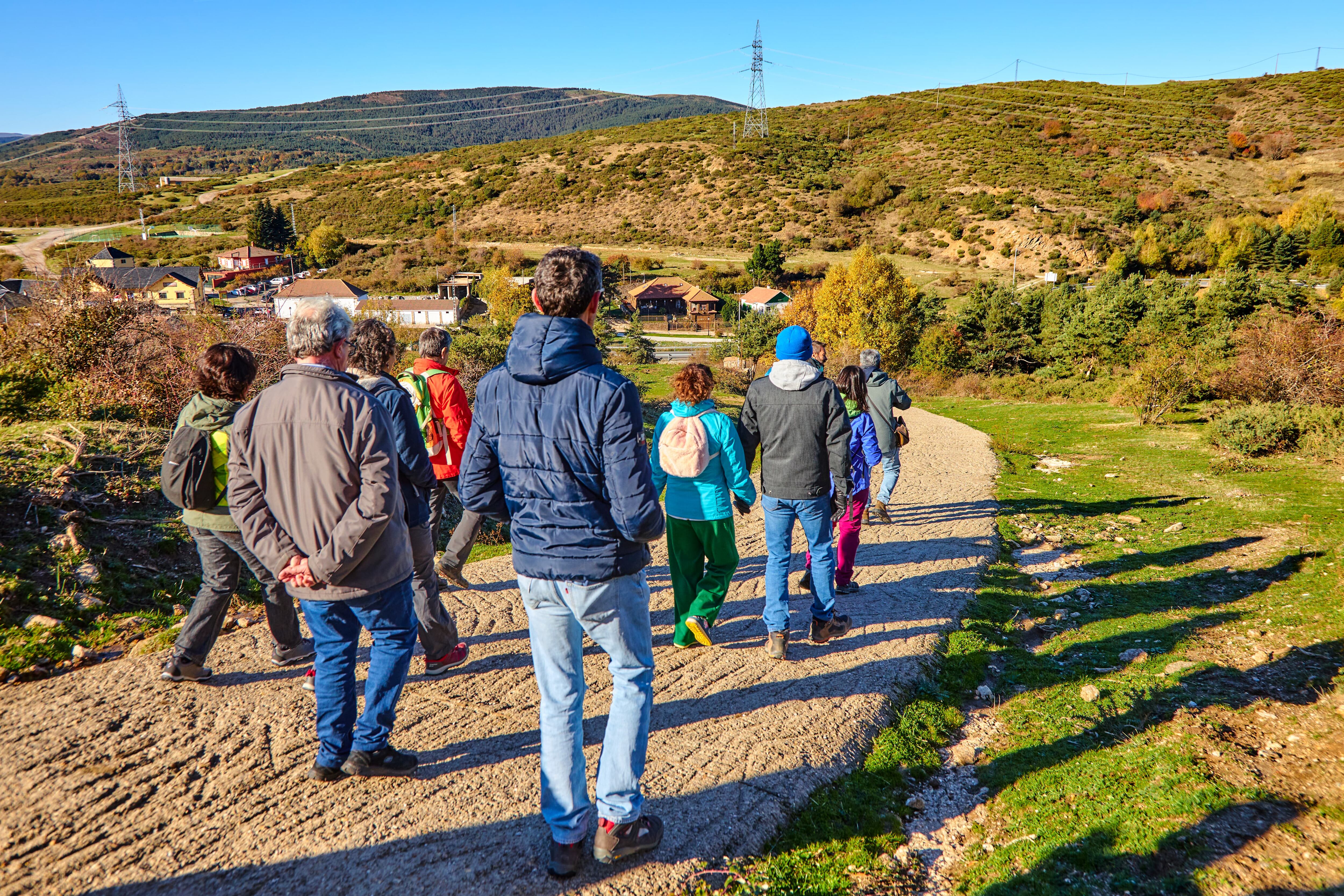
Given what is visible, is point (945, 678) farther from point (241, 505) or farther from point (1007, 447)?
point (1007, 447)

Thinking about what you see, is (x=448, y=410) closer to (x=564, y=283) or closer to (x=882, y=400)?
(x=564, y=283)

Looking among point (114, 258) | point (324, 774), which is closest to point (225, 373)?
point (324, 774)

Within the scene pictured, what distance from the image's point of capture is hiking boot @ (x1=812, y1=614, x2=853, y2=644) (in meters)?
5.14

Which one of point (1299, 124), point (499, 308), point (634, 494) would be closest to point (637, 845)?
point (634, 494)

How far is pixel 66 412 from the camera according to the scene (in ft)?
26.2

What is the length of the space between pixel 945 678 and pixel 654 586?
254 cm

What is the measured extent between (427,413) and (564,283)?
3.00m

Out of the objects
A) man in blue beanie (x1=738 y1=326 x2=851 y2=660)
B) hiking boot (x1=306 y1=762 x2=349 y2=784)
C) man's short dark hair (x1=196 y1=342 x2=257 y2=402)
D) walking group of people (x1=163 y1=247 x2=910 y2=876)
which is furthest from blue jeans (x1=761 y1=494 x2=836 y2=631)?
man's short dark hair (x1=196 y1=342 x2=257 y2=402)

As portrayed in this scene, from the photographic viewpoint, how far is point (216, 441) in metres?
3.85

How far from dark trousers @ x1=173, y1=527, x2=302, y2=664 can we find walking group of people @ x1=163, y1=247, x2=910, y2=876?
0.04 ft

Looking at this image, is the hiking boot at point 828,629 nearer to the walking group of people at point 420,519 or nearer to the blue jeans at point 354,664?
the walking group of people at point 420,519

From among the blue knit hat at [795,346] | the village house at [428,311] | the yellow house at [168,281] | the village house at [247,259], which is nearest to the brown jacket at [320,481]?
the blue knit hat at [795,346]

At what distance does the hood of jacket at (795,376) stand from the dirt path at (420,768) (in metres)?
1.92

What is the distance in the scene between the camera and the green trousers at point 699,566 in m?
4.81
